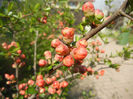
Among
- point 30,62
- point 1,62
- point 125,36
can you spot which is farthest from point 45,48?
point 125,36

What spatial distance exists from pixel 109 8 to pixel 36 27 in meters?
1.62

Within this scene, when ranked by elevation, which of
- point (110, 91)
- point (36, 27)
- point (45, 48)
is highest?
point (36, 27)

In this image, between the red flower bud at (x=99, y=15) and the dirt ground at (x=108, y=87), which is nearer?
the red flower bud at (x=99, y=15)

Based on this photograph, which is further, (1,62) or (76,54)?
(1,62)

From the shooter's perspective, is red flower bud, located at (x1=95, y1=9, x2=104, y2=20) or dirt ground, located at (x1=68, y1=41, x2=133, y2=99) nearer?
red flower bud, located at (x1=95, y1=9, x2=104, y2=20)

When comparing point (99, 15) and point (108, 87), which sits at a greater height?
point (99, 15)

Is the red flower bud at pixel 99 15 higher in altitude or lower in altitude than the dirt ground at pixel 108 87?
higher

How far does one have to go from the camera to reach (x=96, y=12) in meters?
0.58

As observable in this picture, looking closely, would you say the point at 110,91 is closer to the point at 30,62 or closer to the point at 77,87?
the point at 77,87

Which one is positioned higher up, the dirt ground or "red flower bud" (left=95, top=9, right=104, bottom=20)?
"red flower bud" (left=95, top=9, right=104, bottom=20)

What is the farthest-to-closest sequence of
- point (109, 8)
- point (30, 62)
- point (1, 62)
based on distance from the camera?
point (30, 62) → point (1, 62) → point (109, 8)

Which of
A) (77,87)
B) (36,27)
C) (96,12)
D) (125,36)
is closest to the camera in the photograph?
(96,12)

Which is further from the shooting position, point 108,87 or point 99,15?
point 108,87

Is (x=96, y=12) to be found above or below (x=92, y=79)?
above
